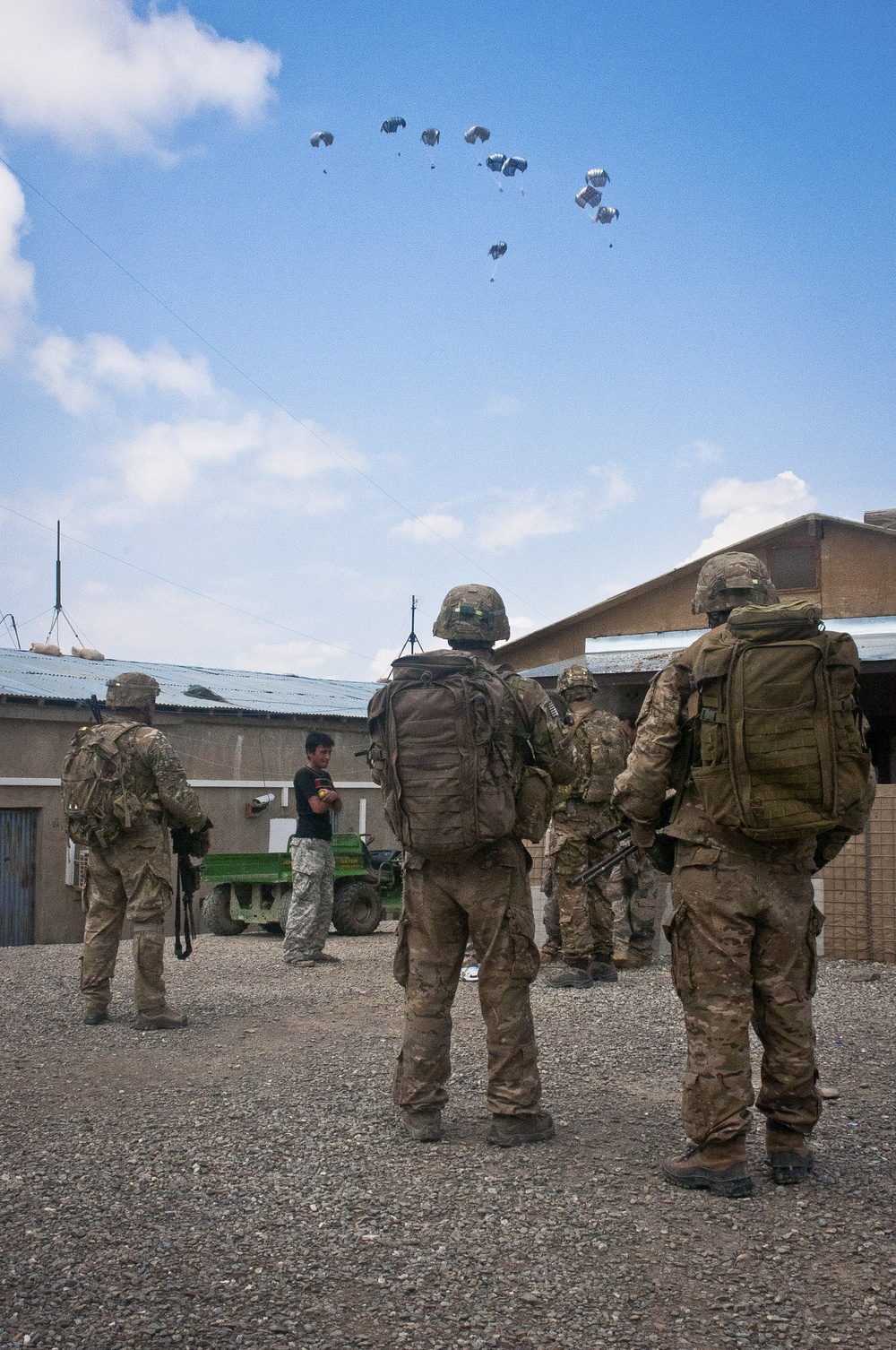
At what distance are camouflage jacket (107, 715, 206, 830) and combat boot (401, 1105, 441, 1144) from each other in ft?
9.33

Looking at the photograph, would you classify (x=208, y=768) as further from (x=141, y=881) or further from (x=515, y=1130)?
(x=515, y=1130)

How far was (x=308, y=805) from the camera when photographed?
371 inches

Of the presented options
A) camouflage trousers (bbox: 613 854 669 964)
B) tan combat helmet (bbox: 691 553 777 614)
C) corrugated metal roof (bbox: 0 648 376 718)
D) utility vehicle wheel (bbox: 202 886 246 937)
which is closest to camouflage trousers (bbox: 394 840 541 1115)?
tan combat helmet (bbox: 691 553 777 614)

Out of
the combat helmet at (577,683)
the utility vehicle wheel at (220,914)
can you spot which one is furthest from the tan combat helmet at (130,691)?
the utility vehicle wheel at (220,914)

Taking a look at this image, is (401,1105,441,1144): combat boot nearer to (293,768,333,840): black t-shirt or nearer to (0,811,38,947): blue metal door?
(293,768,333,840): black t-shirt

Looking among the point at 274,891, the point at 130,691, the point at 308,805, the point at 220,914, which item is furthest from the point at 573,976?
the point at 220,914

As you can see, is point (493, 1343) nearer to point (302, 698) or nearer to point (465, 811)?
point (465, 811)

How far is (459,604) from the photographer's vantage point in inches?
177

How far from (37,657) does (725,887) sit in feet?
67.2

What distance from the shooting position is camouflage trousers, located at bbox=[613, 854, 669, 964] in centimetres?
877

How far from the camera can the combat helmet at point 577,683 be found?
836 centimetres

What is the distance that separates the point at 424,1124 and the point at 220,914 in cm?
988

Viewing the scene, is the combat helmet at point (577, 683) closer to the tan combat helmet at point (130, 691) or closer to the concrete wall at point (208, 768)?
the tan combat helmet at point (130, 691)

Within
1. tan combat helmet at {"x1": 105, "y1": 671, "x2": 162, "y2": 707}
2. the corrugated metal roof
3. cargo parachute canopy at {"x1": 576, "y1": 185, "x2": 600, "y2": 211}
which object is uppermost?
cargo parachute canopy at {"x1": 576, "y1": 185, "x2": 600, "y2": 211}
